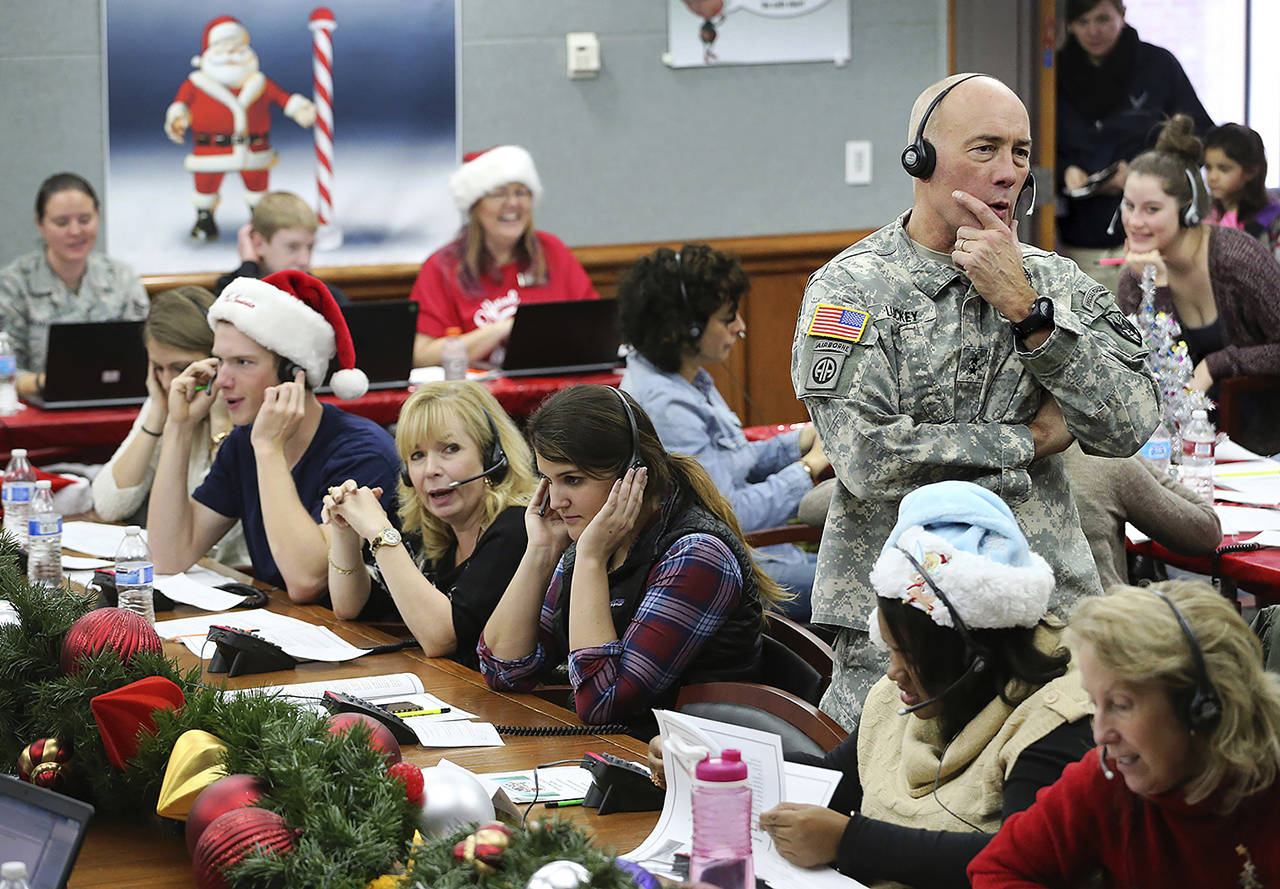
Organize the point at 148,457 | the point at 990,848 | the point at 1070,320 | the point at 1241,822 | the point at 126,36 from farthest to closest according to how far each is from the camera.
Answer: the point at 126,36
the point at 148,457
the point at 1070,320
the point at 990,848
the point at 1241,822

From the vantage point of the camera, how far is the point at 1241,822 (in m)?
1.50

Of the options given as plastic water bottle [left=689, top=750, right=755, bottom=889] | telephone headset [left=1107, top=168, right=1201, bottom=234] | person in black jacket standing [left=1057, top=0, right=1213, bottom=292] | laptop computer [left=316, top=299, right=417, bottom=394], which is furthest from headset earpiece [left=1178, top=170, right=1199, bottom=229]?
plastic water bottle [left=689, top=750, right=755, bottom=889]

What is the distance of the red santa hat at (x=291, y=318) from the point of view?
3.57m

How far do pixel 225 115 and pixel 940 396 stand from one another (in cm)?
473

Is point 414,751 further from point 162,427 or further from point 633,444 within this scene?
point 162,427

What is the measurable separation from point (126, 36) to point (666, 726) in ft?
17.0

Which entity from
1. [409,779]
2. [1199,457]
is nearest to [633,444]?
[409,779]

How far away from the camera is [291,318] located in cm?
359

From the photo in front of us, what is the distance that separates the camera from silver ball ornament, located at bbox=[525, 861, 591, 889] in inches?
54.1

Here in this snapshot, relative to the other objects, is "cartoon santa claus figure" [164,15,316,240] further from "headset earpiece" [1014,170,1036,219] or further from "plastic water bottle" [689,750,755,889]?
"plastic water bottle" [689,750,755,889]

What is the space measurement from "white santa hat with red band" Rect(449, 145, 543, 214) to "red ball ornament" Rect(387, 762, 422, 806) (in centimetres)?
Answer: 426

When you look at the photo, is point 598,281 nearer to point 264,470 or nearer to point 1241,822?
point 264,470

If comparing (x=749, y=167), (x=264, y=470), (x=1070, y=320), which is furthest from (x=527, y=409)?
(x=1070, y=320)

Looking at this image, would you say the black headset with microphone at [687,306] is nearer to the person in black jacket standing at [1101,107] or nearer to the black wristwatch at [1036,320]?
the black wristwatch at [1036,320]
